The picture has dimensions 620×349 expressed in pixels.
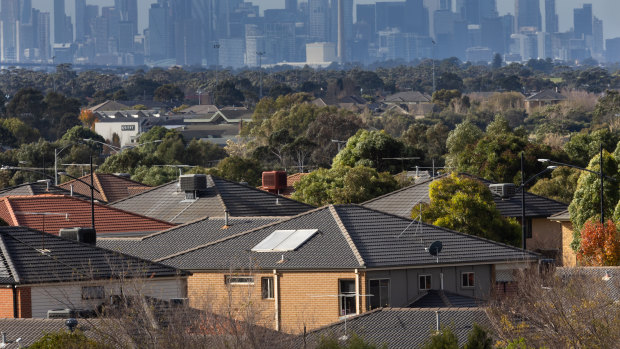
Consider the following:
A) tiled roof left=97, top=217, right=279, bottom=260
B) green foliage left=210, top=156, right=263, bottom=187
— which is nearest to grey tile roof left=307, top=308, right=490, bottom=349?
tiled roof left=97, top=217, right=279, bottom=260

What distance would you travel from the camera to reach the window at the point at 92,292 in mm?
33572

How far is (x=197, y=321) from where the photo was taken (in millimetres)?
26656

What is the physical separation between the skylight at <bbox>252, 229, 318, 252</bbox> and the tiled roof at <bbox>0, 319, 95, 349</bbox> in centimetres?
1140

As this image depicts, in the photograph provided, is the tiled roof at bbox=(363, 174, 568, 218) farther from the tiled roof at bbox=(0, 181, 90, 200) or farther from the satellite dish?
the satellite dish

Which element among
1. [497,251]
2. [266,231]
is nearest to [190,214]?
[266,231]

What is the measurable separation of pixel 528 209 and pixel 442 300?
79.1ft

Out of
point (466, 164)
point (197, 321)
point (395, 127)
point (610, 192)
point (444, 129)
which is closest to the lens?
point (197, 321)

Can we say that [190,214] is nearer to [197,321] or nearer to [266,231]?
[266,231]

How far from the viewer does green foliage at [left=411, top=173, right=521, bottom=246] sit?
180 feet

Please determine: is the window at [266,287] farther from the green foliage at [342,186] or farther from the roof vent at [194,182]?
the green foliage at [342,186]

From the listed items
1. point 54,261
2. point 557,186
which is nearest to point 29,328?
point 54,261

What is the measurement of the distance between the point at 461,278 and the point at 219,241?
282 inches

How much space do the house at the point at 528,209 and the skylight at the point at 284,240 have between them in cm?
1503

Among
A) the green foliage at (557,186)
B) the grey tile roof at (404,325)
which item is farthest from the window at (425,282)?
the green foliage at (557,186)
